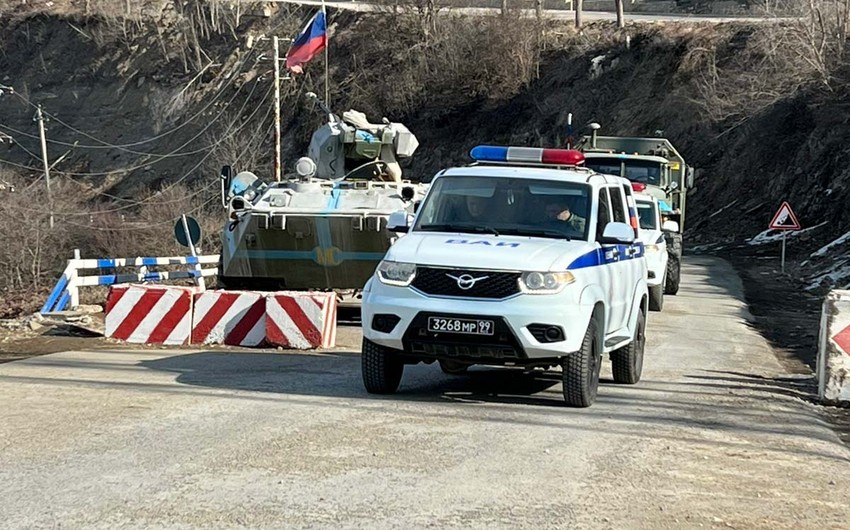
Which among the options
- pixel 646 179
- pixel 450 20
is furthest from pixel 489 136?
pixel 646 179

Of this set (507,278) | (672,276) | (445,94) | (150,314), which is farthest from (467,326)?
(445,94)

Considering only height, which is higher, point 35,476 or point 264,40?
point 264,40

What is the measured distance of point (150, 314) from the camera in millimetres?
13992

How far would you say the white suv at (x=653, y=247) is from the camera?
62.7 ft

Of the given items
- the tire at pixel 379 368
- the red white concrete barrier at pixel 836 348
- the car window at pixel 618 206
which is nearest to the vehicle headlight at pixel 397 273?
the tire at pixel 379 368

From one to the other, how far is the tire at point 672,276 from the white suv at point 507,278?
1229 centimetres

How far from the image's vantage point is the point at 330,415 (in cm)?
877

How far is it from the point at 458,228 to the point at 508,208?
484 mm

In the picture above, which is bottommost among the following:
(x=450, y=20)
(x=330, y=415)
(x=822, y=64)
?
(x=330, y=415)

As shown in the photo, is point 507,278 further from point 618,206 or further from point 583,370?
point 618,206

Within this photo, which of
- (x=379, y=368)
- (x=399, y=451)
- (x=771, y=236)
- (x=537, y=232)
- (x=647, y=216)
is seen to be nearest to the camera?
(x=399, y=451)

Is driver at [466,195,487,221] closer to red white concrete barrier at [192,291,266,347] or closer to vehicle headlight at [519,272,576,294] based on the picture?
vehicle headlight at [519,272,576,294]

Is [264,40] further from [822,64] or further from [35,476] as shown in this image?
[35,476]

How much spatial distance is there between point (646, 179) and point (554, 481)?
18683 mm
